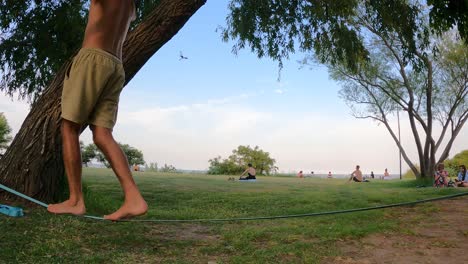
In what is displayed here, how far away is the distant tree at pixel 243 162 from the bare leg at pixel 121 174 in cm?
2993

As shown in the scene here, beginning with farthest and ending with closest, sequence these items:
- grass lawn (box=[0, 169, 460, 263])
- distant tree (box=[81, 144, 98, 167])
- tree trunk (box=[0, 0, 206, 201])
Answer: distant tree (box=[81, 144, 98, 167])
tree trunk (box=[0, 0, 206, 201])
grass lawn (box=[0, 169, 460, 263])

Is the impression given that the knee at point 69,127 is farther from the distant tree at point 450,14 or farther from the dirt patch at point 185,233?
the distant tree at point 450,14

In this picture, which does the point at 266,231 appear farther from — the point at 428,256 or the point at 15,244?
the point at 15,244

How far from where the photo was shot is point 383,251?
6.05 m

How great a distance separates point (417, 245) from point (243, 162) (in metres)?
26.9

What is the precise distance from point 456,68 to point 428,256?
19.0 m

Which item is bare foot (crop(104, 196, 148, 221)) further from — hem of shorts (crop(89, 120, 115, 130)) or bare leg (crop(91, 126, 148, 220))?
hem of shorts (crop(89, 120, 115, 130))

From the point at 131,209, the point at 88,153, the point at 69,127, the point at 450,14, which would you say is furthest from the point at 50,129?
the point at 88,153

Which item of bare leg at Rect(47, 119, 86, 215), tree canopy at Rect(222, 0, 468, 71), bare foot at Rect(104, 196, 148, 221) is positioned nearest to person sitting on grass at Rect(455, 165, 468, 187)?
tree canopy at Rect(222, 0, 468, 71)

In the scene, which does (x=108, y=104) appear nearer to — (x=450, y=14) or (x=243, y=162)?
(x=450, y=14)

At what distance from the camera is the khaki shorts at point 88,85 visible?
286 cm

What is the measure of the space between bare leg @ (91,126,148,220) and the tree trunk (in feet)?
11.8

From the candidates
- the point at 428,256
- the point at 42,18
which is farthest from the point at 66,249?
the point at 42,18

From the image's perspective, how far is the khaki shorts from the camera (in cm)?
286
